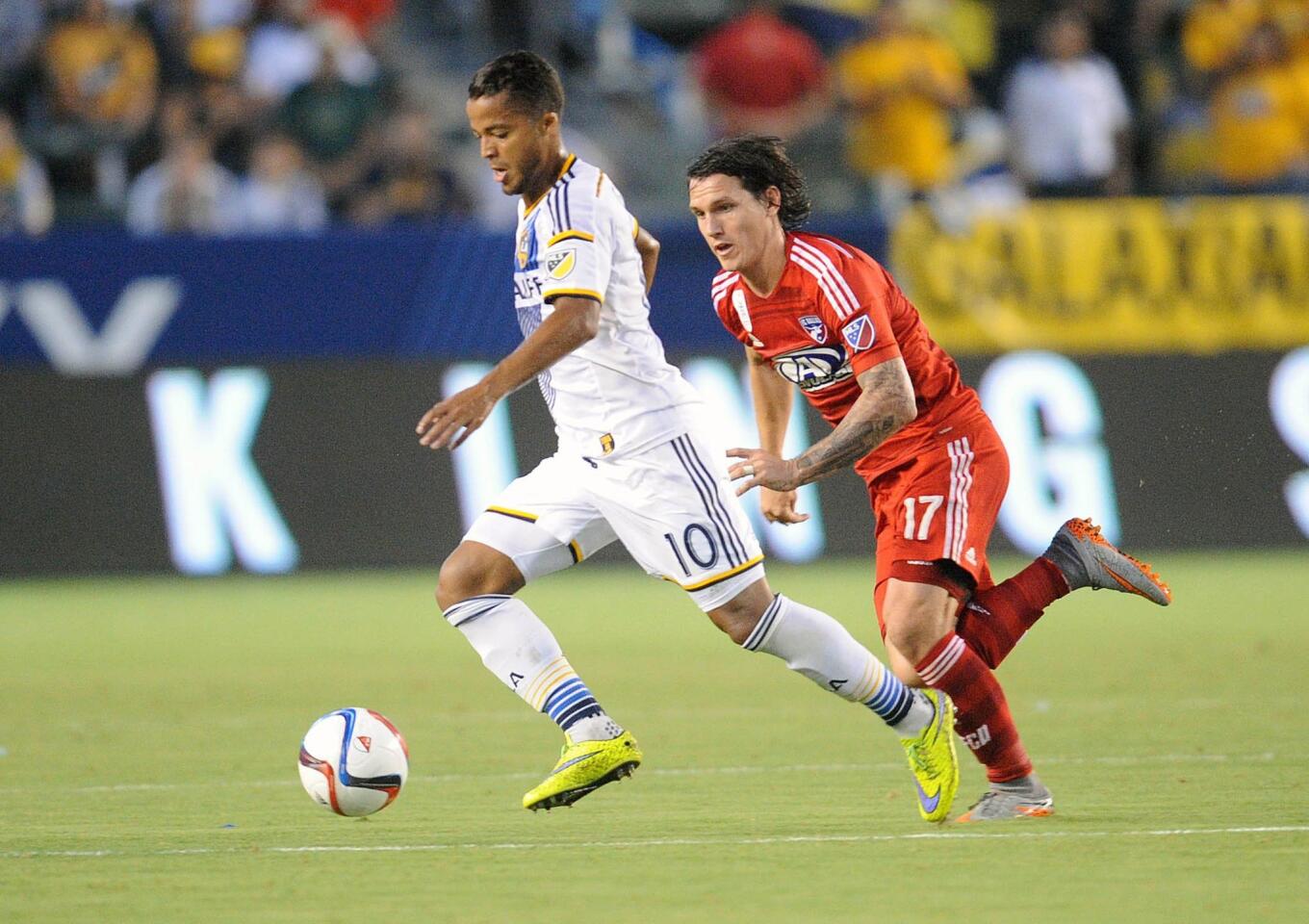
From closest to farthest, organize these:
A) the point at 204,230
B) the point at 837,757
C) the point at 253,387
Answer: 1. the point at 837,757
2. the point at 253,387
3. the point at 204,230

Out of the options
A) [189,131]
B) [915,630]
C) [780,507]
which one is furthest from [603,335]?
[189,131]

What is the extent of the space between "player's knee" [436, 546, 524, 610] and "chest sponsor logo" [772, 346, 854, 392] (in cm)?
103

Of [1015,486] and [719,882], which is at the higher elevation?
[1015,486]

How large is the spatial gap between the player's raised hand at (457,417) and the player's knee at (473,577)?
0.65 metres

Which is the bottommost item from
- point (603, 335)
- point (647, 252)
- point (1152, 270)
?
point (603, 335)

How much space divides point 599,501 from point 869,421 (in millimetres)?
901

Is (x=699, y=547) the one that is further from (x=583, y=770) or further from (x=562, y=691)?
(x=583, y=770)

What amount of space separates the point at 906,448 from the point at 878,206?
34.9 feet

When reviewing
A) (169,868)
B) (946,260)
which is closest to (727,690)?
(169,868)

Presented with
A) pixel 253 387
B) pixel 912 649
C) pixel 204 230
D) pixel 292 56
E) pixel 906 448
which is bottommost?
pixel 912 649

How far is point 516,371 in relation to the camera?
6062 mm

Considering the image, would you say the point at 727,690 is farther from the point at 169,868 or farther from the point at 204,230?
the point at 204,230

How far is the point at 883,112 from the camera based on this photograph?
17.3 meters

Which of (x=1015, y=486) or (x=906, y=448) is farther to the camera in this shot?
(x=1015, y=486)
